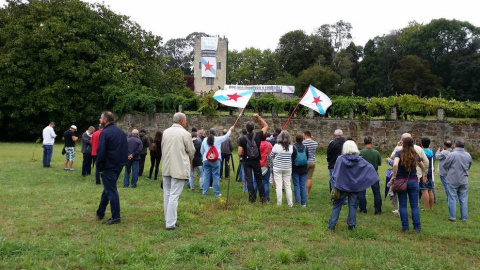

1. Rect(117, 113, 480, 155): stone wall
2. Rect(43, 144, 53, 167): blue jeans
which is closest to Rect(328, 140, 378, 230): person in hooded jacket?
Rect(43, 144, 53, 167): blue jeans

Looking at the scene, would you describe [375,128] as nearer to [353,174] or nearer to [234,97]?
[234,97]

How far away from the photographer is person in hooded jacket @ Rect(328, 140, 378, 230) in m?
6.24

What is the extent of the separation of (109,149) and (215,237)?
2.41 metres

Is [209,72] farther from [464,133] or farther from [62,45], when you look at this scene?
[464,133]

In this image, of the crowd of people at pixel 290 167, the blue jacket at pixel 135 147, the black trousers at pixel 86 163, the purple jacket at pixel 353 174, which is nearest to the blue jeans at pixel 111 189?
the crowd of people at pixel 290 167

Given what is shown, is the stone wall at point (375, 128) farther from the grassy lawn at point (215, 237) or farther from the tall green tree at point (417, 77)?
the tall green tree at point (417, 77)

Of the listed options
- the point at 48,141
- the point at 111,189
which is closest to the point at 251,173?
the point at 111,189

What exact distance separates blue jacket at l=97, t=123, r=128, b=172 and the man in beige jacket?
838mm

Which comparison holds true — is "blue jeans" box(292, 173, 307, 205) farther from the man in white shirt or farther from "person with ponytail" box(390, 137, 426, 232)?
the man in white shirt

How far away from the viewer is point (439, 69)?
2004 inches

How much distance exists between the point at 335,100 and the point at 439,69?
119ft

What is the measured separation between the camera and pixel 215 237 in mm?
5574

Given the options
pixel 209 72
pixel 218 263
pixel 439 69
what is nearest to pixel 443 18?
pixel 439 69

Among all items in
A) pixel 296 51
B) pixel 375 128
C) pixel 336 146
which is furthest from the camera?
pixel 296 51
